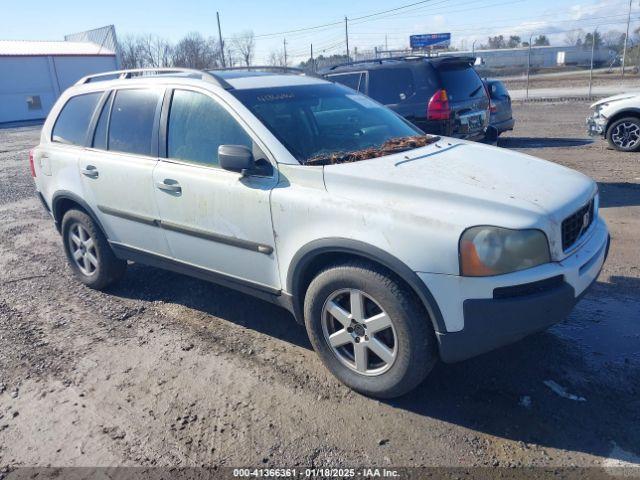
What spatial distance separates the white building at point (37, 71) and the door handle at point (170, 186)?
38914 millimetres

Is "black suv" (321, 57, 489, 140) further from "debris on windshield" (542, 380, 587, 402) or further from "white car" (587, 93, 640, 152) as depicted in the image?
"debris on windshield" (542, 380, 587, 402)

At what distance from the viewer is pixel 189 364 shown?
3699 millimetres

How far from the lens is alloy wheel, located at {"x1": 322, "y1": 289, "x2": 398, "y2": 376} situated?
3.02m

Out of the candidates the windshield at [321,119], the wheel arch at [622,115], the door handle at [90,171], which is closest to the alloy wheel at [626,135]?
the wheel arch at [622,115]

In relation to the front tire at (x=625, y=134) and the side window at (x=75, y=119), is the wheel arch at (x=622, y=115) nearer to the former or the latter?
the front tire at (x=625, y=134)

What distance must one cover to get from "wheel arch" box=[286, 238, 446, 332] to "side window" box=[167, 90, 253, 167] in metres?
0.89

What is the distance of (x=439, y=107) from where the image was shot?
722 cm

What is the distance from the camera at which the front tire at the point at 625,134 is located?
397 inches

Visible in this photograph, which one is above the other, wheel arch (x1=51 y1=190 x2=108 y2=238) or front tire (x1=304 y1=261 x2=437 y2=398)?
wheel arch (x1=51 y1=190 x2=108 y2=238)

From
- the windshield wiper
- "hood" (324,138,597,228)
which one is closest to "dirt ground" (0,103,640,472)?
"hood" (324,138,597,228)

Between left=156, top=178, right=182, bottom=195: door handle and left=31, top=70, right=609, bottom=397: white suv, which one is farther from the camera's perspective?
left=156, top=178, right=182, bottom=195: door handle

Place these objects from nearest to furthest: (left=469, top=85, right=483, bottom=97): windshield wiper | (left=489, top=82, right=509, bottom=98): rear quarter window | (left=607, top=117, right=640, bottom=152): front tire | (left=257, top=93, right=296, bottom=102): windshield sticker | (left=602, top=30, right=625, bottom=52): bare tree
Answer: (left=257, top=93, right=296, bottom=102): windshield sticker < (left=469, top=85, right=483, bottom=97): windshield wiper < (left=607, top=117, right=640, bottom=152): front tire < (left=489, top=82, right=509, bottom=98): rear quarter window < (left=602, top=30, right=625, bottom=52): bare tree

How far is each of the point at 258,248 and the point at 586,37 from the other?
2999 inches

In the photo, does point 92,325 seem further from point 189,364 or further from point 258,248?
point 258,248
